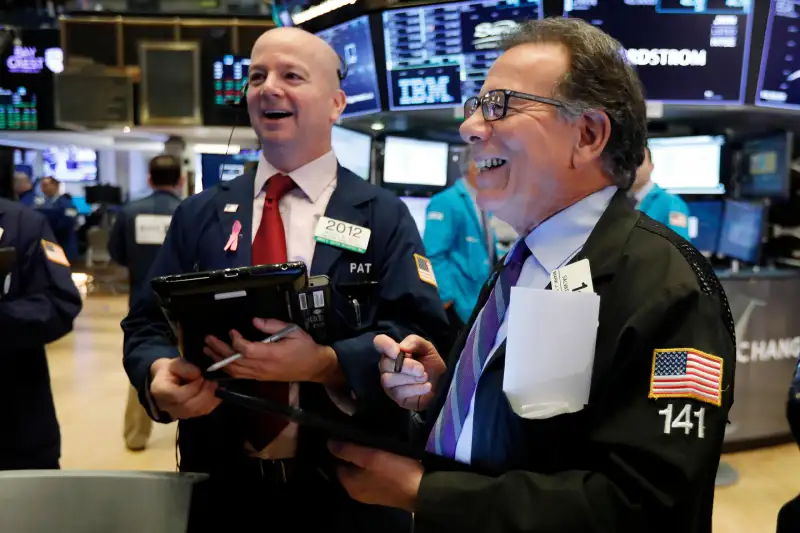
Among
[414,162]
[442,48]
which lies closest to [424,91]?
[442,48]

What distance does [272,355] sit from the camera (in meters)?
1.16

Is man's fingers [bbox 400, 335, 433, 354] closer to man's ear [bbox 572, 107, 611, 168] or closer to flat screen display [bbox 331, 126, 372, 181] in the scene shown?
man's ear [bbox 572, 107, 611, 168]

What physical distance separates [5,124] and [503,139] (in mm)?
9535

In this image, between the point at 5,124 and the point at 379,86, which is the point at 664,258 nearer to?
the point at 379,86

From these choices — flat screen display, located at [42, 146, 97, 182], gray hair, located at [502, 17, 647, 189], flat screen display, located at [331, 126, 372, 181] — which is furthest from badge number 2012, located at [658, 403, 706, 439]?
flat screen display, located at [42, 146, 97, 182]

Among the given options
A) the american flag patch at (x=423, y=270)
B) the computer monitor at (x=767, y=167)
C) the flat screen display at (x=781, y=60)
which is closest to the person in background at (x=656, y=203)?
the flat screen display at (x=781, y=60)

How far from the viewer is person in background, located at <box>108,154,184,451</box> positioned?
14.1 feet

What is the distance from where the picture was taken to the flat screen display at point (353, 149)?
507cm

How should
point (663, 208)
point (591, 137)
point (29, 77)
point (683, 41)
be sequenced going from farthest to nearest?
point (29, 77) → point (683, 41) → point (663, 208) → point (591, 137)

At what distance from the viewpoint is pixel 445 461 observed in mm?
951

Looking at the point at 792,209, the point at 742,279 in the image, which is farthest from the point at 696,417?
the point at 792,209

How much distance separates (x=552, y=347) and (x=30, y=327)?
1823mm

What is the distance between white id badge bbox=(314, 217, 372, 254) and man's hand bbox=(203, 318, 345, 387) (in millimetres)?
295

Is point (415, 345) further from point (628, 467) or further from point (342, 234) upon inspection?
point (628, 467)
